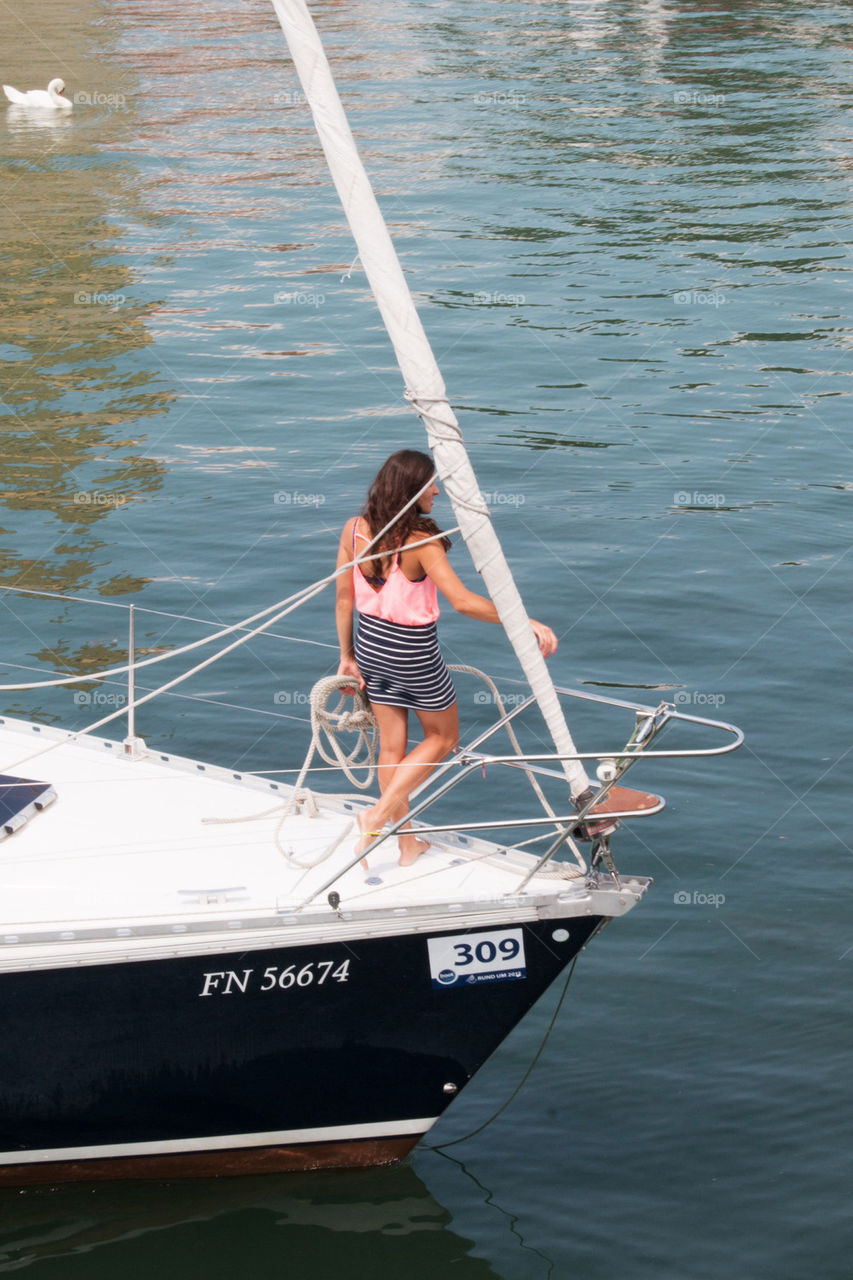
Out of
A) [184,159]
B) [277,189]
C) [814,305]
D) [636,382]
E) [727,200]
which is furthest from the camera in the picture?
[184,159]

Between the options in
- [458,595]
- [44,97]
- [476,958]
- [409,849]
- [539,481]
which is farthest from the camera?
[44,97]

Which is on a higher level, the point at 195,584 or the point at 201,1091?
the point at 201,1091

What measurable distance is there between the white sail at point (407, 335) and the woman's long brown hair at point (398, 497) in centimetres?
16

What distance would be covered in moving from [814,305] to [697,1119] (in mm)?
13346

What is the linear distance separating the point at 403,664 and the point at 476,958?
114 centimetres

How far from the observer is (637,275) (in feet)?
63.3

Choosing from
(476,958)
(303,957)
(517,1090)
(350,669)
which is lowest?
(517,1090)

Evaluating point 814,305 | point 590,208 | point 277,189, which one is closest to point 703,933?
point 814,305

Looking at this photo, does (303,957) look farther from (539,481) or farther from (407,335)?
(539,481)

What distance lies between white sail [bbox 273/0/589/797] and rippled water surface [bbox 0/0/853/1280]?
2.03 m

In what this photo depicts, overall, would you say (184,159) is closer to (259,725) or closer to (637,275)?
(637,275)

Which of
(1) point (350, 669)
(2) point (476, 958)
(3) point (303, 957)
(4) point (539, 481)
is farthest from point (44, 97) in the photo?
(2) point (476, 958)

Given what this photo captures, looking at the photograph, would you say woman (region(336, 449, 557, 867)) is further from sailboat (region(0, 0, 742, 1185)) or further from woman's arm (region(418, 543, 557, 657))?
sailboat (region(0, 0, 742, 1185))

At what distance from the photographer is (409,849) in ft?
20.2
